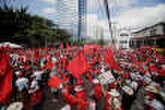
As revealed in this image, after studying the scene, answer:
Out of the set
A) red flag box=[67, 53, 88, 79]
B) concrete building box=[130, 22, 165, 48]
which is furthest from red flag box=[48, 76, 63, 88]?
concrete building box=[130, 22, 165, 48]

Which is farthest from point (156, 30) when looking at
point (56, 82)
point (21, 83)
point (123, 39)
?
point (123, 39)

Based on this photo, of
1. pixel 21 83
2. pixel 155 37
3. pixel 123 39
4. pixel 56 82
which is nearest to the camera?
pixel 21 83

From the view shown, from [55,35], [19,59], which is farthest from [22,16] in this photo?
[19,59]

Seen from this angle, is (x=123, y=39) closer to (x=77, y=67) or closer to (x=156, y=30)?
(x=156, y=30)

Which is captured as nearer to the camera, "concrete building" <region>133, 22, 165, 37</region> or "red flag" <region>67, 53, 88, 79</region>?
"concrete building" <region>133, 22, 165, 37</region>

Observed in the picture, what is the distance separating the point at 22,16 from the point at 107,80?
38.0 meters

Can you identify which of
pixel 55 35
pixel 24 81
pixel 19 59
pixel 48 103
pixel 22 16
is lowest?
pixel 48 103

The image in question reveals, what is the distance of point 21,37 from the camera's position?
3042cm

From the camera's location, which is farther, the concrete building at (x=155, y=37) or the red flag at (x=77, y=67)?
the concrete building at (x=155, y=37)

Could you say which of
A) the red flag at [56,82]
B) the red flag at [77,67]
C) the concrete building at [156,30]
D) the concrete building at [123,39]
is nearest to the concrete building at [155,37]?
the concrete building at [156,30]

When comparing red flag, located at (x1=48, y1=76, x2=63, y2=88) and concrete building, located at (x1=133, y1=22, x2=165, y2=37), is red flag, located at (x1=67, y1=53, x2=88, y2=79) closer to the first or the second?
red flag, located at (x1=48, y1=76, x2=63, y2=88)

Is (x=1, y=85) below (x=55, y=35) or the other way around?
below

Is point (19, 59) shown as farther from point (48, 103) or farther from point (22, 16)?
point (22, 16)

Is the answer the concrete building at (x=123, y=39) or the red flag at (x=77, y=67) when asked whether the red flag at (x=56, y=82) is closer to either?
the red flag at (x=77, y=67)
